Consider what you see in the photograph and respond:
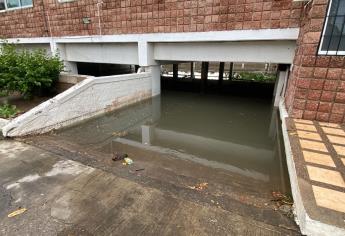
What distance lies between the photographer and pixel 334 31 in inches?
156

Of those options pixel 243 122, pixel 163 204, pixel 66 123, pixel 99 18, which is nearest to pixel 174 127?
pixel 243 122

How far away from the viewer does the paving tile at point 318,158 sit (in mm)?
2777

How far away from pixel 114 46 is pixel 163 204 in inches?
313

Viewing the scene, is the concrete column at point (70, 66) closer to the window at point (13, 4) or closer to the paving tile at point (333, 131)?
the window at point (13, 4)

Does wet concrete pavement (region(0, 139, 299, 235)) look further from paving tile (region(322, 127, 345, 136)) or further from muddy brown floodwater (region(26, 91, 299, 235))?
paving tile (region(322, 127, 345, 136))

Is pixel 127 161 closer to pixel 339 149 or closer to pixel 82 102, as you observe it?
pixel 82 102

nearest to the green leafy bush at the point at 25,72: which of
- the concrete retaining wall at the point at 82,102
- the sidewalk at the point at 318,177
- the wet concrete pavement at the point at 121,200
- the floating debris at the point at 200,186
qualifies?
the concrete retaining wall at the point at 82,102

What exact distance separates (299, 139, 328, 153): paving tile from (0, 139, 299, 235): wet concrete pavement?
3.28ft

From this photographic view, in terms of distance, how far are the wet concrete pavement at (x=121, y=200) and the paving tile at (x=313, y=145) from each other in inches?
39.4

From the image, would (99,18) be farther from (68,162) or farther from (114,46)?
(68,162)

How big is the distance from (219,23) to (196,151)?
4155mm

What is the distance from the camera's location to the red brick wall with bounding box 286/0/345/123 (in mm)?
4016

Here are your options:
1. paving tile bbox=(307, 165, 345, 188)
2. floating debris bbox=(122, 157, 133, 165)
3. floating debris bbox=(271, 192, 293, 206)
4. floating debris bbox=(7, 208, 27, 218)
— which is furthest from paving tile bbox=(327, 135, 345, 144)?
floating debris bbox=(7, 208, 27, 218)

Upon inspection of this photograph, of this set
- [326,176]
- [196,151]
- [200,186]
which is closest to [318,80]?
[326,176]
